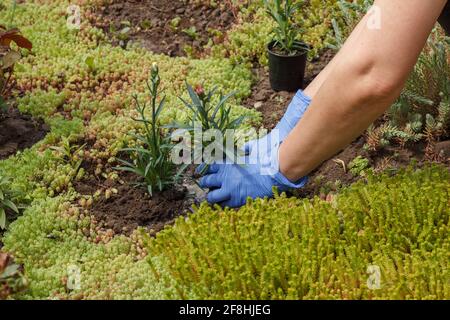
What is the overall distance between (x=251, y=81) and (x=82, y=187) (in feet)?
5.59

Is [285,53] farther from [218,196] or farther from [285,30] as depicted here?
[218,196]

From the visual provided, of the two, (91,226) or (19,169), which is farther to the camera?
(19,169)

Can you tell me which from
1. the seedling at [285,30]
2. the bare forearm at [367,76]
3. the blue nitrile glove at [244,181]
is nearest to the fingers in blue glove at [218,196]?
the blue nitrile glove at [244,181]

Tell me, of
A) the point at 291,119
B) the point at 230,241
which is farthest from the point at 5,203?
the point at 291,119

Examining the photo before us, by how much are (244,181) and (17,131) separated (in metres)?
1.70

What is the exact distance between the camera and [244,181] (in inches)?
175

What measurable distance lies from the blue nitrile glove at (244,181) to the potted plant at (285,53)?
3.18ft

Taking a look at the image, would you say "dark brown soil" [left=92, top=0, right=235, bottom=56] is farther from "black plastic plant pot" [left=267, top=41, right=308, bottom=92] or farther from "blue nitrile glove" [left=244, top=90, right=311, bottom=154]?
"blue nitrile glove" [left=244, top=90, right=311, bottom=154]

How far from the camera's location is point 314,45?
5777 millimetres

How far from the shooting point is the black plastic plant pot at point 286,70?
5281 millimetres

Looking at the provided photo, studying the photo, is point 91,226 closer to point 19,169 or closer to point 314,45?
point 19,169

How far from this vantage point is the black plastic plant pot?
528 cm
